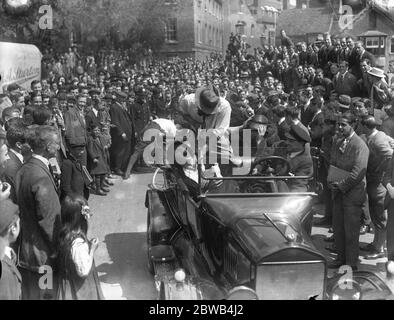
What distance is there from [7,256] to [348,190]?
12.5ft

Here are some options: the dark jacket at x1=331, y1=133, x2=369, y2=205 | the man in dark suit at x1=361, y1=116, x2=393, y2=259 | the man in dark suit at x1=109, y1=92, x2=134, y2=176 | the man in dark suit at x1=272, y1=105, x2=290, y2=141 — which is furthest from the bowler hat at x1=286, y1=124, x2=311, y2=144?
the man in dark suit at x1=109, y1=92, x2=134, y2=176

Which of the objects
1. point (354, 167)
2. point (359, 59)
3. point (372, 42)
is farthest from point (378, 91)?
point (372, 42)

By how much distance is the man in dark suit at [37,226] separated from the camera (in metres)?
3.95

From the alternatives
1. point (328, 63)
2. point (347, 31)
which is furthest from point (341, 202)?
point (347, 31)

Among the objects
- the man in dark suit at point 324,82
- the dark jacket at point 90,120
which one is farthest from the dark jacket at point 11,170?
the man in dark suit at point 324,82

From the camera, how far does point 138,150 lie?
Answer: 11.4 meters

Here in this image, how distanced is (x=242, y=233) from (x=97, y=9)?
44.2 feet

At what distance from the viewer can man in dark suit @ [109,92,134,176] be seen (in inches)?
427

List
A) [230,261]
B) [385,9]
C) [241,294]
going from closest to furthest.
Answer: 1. [241,294]
2. [230,261]
3. [385,9]

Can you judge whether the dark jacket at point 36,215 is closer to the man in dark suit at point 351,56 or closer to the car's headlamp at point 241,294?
the car's headlamp at point 241,294

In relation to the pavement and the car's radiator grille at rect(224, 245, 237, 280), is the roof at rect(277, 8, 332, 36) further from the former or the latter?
the car's radiator grille at rect(224, 245, 237, 280)

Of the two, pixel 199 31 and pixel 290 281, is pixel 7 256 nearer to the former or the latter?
pixel 290 281

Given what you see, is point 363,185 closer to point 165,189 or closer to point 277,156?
point 277,156

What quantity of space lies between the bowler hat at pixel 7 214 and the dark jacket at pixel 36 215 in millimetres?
702
